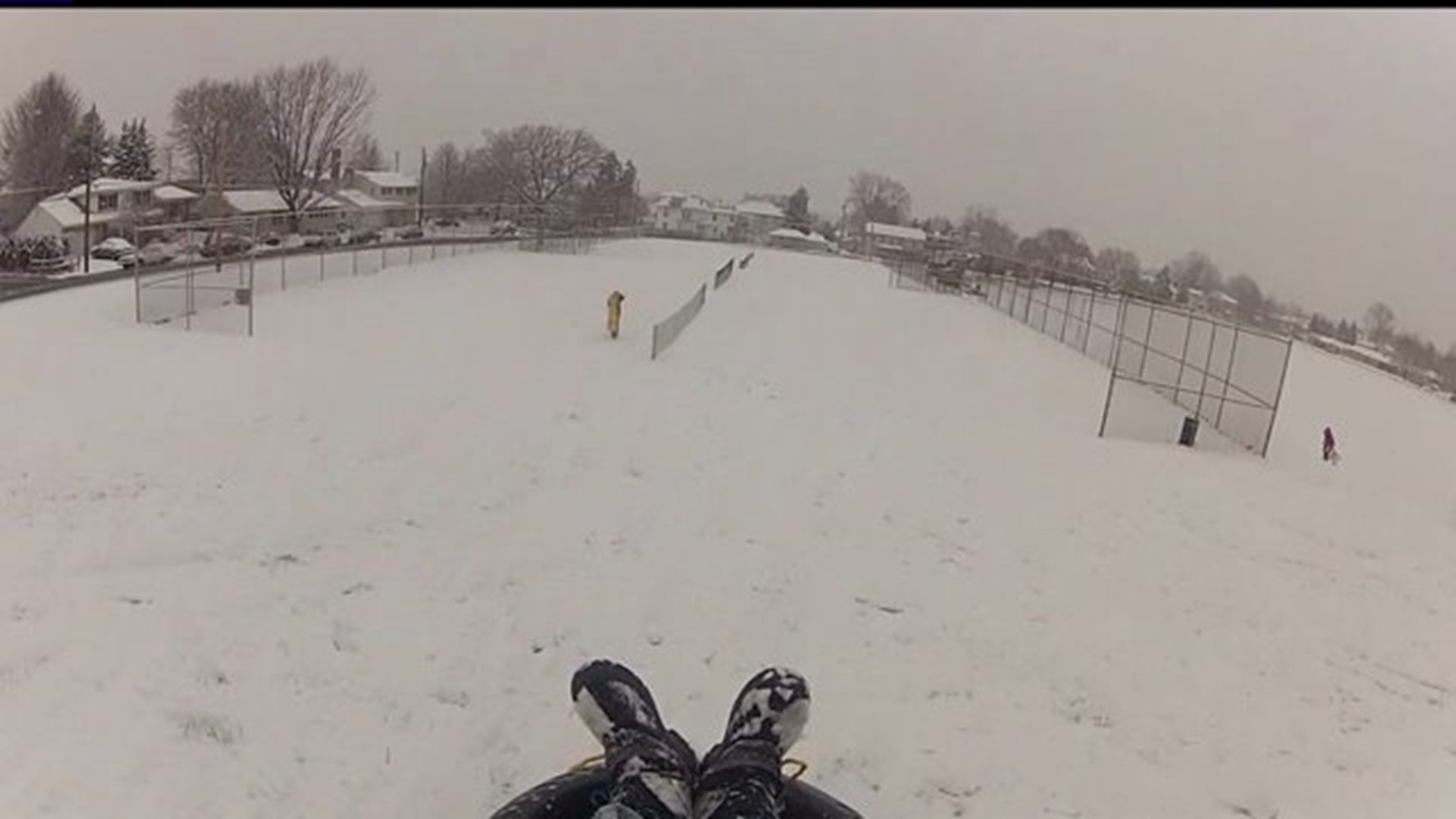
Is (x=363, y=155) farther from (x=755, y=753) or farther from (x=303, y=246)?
(x=755, y=753)

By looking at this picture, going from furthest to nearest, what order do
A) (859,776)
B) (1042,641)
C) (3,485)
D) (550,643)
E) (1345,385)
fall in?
1. (1345,385)
2. (3,485)
3. (1042,641)
4. (550,643)
5. (859,776)

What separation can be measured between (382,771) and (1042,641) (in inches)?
133

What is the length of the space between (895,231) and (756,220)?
12.1 meters

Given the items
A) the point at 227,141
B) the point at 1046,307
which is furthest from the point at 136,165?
the point at 1046,307

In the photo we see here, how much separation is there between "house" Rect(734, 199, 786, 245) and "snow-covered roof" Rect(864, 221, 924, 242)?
304 inches

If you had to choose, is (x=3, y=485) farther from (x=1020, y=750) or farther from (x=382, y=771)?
(x=1020, y=750)

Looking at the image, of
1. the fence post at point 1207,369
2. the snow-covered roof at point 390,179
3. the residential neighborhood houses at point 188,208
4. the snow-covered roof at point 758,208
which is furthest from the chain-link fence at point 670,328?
the snow-covered roof at point 758,208

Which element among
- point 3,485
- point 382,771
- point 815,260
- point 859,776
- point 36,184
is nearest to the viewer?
point 382,771

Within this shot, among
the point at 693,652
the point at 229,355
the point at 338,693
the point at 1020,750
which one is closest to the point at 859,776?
the point at 1020,750

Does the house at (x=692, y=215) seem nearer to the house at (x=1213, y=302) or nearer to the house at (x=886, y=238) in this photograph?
the house at (x=886, y=238)

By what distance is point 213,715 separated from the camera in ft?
11.4

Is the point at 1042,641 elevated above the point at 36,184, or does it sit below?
below

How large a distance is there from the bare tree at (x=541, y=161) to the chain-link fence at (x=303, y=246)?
4.04 m

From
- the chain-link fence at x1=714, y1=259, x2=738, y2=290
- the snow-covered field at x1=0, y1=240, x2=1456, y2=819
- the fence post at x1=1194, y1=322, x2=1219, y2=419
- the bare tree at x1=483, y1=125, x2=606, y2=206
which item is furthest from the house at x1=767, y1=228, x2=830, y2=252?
the snow-covered field at x1=0, y1=240, x2=1456, y2=819
